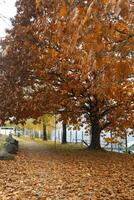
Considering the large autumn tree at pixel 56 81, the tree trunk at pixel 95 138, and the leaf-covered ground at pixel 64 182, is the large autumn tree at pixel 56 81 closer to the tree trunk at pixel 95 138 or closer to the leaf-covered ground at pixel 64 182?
the tree trunk at pixel 95 138

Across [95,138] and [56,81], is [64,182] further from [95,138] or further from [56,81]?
[95,138]

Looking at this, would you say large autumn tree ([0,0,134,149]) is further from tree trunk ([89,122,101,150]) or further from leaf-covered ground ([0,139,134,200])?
leaf-covered ground ([0,139,134,200])

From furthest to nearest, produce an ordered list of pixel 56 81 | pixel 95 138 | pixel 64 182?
pixel 95 138, pixel 56 81, pixel 64 182

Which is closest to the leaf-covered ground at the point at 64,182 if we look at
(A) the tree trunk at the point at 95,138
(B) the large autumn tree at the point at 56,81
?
(B) the large autumn tree at the point at 56,81

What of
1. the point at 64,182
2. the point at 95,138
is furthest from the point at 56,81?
the point at 64,182

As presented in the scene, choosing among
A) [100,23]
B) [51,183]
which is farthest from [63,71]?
[100,23]

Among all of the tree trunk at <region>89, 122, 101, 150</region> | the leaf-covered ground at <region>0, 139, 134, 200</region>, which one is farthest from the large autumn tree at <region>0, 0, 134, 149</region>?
the leaf-covered ground at <region>0, 139, 134, 200</region>

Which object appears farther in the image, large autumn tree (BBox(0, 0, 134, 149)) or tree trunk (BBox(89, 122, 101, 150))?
tree trunk (BBox(89, 122, 101, 150))

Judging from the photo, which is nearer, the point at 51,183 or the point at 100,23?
the point at 100,23

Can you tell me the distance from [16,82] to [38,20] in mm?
3757

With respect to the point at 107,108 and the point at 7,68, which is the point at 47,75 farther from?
the point at 107,108

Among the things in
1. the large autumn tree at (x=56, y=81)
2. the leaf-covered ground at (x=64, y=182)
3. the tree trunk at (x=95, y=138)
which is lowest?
the leaf-covered ground at (x=64, y=182)

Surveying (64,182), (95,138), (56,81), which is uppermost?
(56,81)

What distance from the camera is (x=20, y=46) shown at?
23953 millimetres
